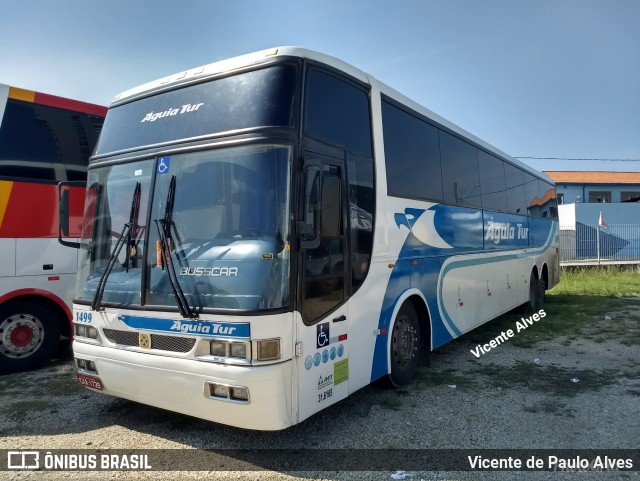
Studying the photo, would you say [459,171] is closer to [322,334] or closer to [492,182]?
[492,182]

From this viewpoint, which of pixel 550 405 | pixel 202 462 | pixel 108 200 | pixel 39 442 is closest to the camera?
pixel 202 462

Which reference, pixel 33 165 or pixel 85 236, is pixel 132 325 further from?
pixel 33 165

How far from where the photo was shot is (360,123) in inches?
198

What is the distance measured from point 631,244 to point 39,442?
1029 inches

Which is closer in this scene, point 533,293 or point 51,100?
point 51,100


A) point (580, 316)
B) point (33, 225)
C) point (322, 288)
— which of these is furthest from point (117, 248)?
point (580, 316)

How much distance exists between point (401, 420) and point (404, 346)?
109 cm

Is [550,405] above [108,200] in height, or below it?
below

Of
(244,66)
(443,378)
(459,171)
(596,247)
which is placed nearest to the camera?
(244,66)

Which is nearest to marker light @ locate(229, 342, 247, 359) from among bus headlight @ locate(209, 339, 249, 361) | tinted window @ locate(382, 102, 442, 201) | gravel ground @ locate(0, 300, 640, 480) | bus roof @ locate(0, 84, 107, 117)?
bus headlight @ locate(209, 339, 249, 361)

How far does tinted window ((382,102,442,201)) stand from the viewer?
18.2ft

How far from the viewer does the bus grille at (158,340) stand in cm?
393

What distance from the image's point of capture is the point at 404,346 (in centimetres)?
582

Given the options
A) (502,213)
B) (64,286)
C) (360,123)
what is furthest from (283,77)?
(502,213)
